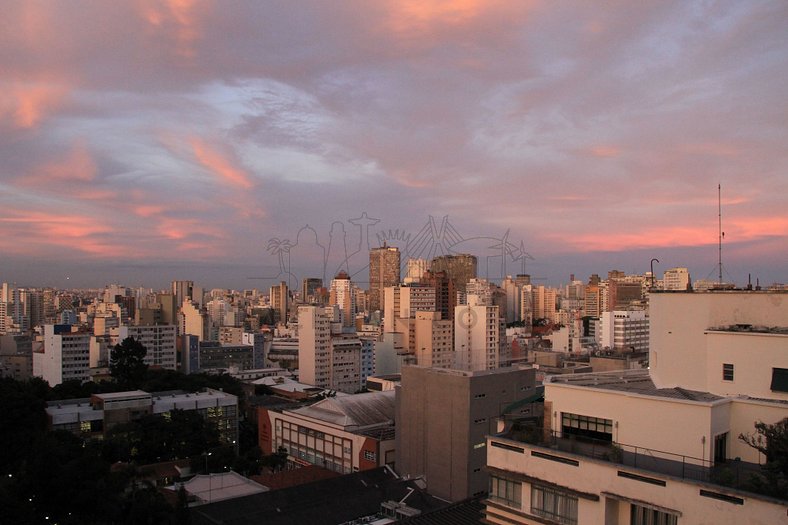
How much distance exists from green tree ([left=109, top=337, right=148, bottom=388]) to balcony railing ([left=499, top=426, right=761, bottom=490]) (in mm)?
20949

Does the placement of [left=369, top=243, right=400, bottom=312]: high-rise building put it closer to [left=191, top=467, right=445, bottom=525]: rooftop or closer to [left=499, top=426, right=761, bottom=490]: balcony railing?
[left=191, top=467, right=445, bottom=525]: rooftop

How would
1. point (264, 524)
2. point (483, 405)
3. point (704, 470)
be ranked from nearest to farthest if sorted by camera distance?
point (704, 470), point (264, 524), point (483, 405)

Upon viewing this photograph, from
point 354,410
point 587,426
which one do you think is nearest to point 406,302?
point 354,410

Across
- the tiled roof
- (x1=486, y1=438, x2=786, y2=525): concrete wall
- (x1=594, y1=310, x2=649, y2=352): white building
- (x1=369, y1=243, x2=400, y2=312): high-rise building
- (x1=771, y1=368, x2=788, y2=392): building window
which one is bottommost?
the tiled roof

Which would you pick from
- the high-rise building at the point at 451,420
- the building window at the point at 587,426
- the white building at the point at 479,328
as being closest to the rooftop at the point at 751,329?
the building window at the point at 587,426

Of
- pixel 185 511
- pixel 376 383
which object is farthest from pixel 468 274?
pixel 185 511

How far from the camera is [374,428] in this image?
1446 centimetres

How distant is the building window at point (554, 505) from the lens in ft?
13.4

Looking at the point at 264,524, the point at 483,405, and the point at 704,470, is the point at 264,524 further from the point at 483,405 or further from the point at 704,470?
the point at 704,470

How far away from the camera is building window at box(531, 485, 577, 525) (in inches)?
161

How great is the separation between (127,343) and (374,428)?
13.7 metres

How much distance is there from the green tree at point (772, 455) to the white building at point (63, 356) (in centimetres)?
2874

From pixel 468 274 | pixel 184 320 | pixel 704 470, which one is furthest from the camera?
pixel 468 274

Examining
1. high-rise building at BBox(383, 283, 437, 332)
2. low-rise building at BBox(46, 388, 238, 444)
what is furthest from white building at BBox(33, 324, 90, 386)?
high-rise building at BBox(383, 283, 437, 332)
